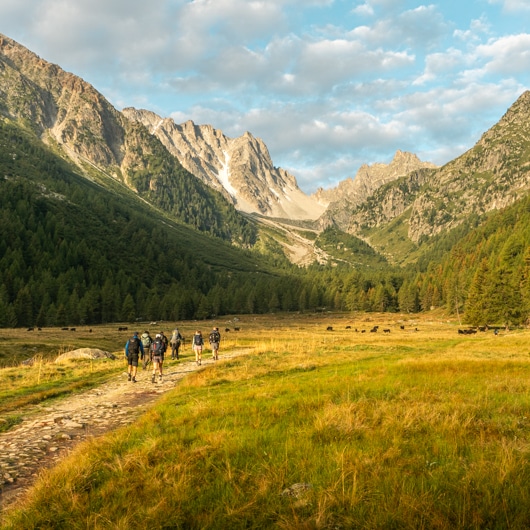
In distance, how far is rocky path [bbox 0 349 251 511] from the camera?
337 inches

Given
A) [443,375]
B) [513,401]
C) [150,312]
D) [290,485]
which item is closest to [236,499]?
[290,485]

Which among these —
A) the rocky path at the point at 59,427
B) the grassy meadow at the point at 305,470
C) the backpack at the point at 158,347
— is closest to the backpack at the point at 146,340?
the backpack at the point at 158,347

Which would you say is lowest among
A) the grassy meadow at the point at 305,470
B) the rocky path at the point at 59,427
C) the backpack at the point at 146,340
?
the rocky path at the point at 59,427

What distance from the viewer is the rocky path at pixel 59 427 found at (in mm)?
8570

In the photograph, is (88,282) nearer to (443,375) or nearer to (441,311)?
(441,311)

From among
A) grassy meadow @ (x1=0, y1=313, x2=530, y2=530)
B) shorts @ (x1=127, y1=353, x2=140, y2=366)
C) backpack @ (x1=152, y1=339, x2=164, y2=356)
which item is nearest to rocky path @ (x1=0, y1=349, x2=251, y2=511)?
grassy meadow @ (x1=0, y1=313, x2=530, y2=530)

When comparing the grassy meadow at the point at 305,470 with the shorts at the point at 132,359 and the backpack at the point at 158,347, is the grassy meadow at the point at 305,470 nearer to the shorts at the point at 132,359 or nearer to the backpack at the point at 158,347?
the backpack at the point at 158,347

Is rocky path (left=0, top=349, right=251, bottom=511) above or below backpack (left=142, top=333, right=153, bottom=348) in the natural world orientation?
below

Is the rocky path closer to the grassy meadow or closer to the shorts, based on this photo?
the grassy meadow

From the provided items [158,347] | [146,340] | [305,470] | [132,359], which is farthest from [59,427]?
[146,340]

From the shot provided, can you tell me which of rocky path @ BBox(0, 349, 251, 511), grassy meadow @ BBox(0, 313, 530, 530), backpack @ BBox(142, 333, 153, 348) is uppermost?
grassy meadow @ BBox(0, 313, 530, 530)

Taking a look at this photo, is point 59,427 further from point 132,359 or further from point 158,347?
point 158,347

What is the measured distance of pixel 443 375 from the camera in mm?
17062

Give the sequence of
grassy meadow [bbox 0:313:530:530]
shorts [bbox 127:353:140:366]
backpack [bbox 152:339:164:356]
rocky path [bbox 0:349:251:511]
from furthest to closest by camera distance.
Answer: backpack [bbox 152:339:164:356]
shorts [bbox 127:353:140:366]
rocky path [bbox 0:349:251:511]
grassy meadow [bbox 0:313:530:530]
